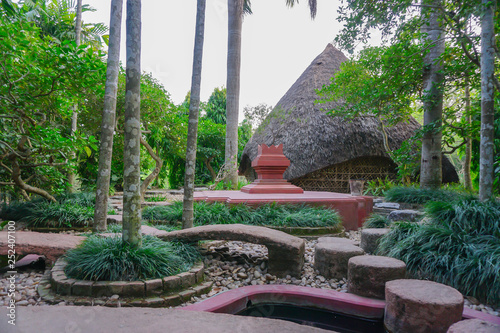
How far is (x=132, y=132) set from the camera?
257cm

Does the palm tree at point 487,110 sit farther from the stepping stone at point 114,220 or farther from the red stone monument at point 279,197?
the stepping stone at point 114,220

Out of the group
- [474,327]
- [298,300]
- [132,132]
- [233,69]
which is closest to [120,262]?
[132,132]

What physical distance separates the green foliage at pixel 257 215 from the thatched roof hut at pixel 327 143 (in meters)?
4.87

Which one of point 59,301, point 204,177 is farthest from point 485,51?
point 204,177

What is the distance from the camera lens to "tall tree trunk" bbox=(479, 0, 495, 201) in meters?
3.80

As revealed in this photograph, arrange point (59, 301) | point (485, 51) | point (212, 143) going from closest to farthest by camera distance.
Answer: point (59, 301) → point (485, 51) → point (212, 143)

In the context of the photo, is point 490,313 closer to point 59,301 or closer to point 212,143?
point 59,301

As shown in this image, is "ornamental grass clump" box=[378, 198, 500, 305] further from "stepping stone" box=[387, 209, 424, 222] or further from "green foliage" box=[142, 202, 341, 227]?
"green foliage" box=[142, 202, 341, 227]

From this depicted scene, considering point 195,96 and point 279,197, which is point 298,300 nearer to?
point 195,96

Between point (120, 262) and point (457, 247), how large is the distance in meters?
3.12

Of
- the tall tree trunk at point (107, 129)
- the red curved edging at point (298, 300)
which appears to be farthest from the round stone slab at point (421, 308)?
the tall tree trunk at point (107, 129)

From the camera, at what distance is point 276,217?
16.6ft

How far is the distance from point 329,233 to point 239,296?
2732 millimetres

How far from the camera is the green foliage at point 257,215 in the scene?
4.85 m
